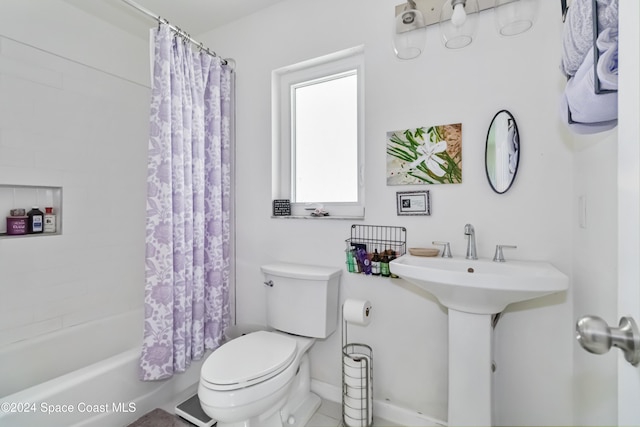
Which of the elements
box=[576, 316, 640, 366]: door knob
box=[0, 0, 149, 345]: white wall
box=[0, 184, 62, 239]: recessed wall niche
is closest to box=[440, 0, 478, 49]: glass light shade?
box=[576, 316, 640, 366]: door knob

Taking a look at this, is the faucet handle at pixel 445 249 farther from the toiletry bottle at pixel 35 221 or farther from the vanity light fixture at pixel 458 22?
the toiletry bottle at pixel 35 221

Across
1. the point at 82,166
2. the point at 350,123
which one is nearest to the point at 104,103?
the point at 82,166

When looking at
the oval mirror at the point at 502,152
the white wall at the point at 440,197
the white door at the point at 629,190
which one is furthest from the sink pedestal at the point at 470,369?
the white door at the point at 629,190

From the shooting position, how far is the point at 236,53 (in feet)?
6.88

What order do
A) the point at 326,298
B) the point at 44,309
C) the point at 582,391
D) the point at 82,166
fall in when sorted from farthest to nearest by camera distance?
the point at 82,166
the point at 44,309
the point at 326,298
the point at 582,391

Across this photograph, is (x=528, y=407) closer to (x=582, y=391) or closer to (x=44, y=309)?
(x=582, y=391)

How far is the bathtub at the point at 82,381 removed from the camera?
1167 millimetres

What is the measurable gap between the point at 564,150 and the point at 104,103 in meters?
2.79

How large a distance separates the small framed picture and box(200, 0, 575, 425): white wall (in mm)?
38

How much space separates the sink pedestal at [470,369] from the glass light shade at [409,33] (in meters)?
1.08

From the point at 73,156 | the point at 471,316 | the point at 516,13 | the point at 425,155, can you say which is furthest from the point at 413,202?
the point at 73,156

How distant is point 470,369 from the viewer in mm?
1179

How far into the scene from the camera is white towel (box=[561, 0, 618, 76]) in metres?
0.59

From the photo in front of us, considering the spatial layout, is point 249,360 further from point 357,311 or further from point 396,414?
point 396,414
